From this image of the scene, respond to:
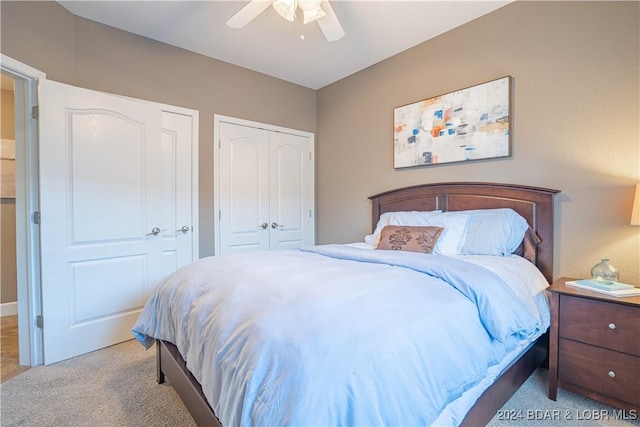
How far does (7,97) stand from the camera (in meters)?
3.41

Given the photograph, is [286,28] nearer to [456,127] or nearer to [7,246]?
[456,127]

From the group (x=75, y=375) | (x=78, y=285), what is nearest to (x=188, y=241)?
(x=78, y=285)

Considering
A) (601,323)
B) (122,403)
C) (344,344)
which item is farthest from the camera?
(122,403)

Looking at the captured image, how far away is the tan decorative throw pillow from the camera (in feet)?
7.36

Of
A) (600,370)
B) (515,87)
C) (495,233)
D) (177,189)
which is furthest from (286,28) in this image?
(600,370)

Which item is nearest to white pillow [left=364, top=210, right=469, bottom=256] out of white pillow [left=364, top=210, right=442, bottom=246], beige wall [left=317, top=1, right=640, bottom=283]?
white pillow [left=364, top=210, right=442, bottom=246]

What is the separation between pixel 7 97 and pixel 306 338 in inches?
179

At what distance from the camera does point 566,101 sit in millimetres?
2139

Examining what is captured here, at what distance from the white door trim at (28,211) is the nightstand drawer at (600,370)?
3.43 metres

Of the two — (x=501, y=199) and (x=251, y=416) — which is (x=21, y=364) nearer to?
(x=251, y=416)

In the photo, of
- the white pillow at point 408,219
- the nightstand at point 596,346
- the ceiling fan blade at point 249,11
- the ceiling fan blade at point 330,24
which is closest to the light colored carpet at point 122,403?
the nightstand at point 596,346

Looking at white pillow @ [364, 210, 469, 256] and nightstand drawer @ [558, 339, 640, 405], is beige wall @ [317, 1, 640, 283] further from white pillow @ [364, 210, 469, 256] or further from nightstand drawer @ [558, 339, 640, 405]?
nightstand drawer @ [558, 339, 640, 405]

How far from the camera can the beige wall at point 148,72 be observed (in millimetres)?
2176

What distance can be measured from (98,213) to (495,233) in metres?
3.00
